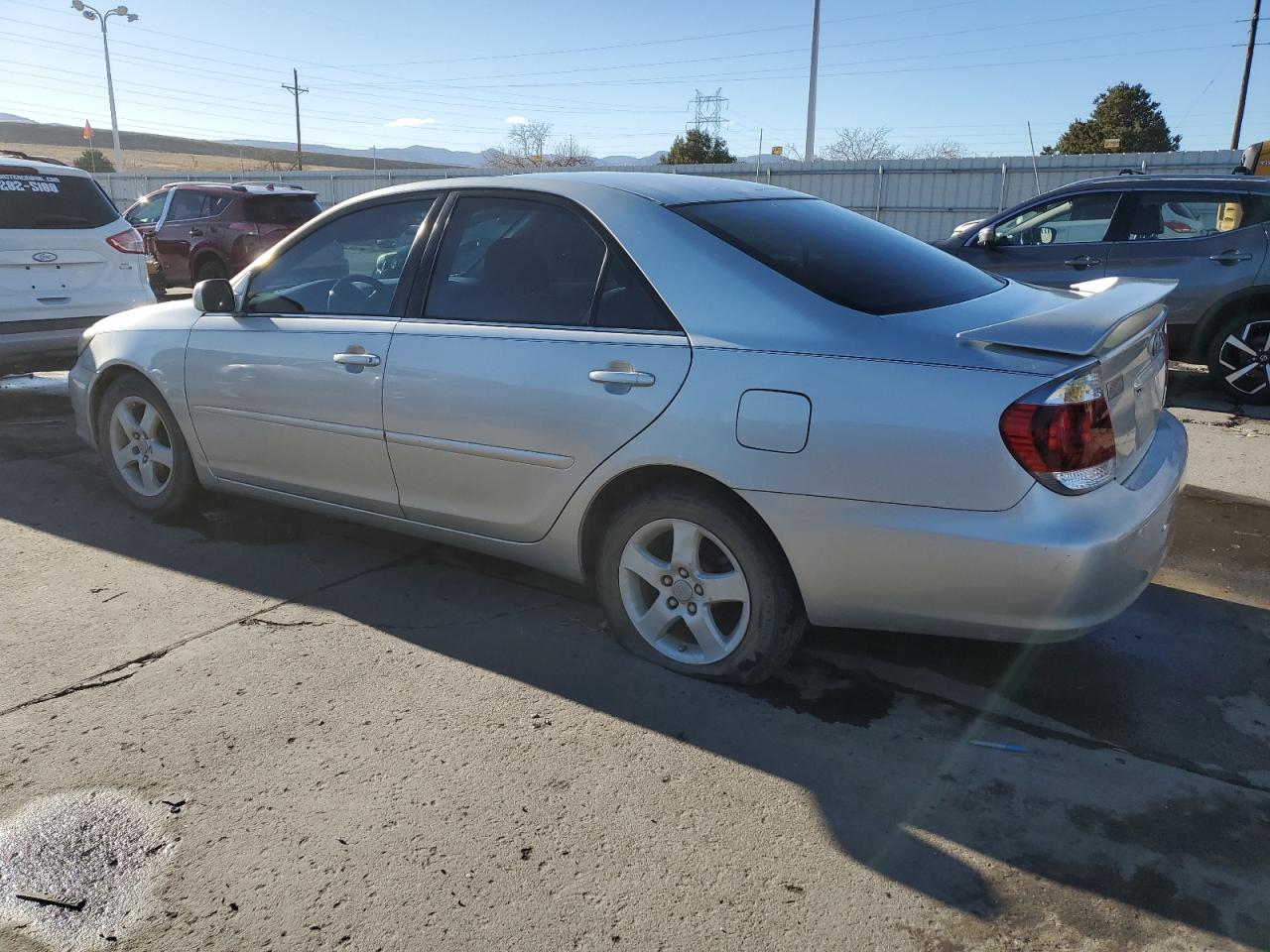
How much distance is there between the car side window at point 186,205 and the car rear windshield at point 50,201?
7081 mm

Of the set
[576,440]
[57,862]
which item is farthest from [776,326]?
[57,862]

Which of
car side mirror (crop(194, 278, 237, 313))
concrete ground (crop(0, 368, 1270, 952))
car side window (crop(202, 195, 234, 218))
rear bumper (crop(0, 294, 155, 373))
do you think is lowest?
concrete ground (crop(0, 368, 1270, 952))

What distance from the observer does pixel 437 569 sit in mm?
4215

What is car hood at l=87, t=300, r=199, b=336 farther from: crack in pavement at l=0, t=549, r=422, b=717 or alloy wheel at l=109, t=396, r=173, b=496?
crack in pavement at l=0, t=549, r=422, b=717

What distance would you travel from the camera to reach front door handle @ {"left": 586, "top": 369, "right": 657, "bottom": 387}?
3.02 m

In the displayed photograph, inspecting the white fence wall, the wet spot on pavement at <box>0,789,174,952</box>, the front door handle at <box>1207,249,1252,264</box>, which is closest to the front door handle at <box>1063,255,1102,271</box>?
the front door handle at <box>1207,249,1252,264</box>

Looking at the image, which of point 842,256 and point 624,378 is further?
point 842,256

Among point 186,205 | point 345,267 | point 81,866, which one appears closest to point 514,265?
point 345,267

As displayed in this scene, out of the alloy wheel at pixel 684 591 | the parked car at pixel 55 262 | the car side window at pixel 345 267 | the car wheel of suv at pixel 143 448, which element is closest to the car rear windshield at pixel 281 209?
the parked car at pixel 55 262

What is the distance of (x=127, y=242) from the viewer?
7598 mm

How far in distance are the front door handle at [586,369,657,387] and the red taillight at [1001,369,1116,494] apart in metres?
1.05

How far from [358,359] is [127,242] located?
5026mm

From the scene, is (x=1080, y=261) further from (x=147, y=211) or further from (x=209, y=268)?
(x=147, y=211)

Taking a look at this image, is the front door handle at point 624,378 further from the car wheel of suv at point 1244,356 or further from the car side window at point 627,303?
the car wheel of suv at point 1244,356
